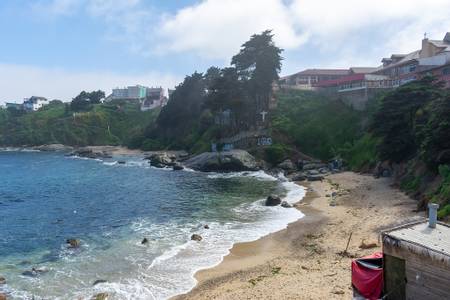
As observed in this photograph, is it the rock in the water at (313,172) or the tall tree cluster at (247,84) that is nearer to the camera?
the rock in the water at (313,172)

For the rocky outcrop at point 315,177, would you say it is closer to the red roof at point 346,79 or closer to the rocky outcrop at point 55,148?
the red roof at point 346,79

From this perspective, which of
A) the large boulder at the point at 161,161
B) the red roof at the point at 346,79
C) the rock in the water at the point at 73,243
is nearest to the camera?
the rock in the water at the point at 73,243

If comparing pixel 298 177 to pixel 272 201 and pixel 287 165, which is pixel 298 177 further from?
pixel 272 201

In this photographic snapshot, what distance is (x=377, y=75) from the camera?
87812 mm

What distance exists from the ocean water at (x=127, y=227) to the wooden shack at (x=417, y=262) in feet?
41.5

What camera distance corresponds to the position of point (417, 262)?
15820 millimetres

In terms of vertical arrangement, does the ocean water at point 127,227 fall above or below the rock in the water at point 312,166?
below

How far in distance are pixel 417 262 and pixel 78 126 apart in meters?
148

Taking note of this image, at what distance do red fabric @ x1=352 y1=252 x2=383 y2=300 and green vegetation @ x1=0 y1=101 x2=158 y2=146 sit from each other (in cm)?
12048

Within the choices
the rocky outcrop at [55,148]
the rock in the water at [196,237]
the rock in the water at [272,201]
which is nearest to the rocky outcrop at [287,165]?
the rock in the water at [272,201]

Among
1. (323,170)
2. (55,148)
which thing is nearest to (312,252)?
(323,170)

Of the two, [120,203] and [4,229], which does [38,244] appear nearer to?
A: [4,229]

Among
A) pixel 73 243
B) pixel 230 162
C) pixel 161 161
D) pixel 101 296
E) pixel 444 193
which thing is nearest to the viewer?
pixel 101 296

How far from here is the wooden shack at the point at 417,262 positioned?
15.1m
